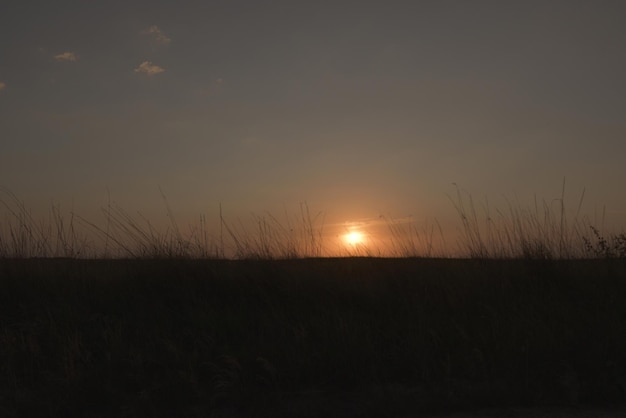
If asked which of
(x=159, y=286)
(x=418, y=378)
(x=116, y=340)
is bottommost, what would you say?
(x=418, y=378)

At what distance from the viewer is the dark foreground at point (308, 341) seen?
3.44 m

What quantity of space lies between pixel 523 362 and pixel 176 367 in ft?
8.59

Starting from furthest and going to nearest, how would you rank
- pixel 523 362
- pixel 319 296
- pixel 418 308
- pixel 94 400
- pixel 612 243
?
pixel 612 243, pixel 319 296, pixel 418 308, pixel 523 362, pixel 94 400

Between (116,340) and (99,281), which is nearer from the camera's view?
(116,340)

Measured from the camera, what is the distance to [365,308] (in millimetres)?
4938

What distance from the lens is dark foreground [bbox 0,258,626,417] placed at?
3436 mm

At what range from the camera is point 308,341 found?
4.13 metres

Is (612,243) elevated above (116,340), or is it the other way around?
(612,243)

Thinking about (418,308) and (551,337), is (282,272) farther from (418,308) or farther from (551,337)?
(551,337)

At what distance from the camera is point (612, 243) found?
6961 millimetres

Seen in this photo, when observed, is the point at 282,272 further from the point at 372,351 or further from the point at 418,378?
the point at 418,378

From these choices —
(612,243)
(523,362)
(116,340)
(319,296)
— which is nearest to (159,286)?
(116,340)

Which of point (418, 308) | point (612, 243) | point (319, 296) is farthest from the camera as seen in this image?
point (612, 243)

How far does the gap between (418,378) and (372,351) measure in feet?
1.32
